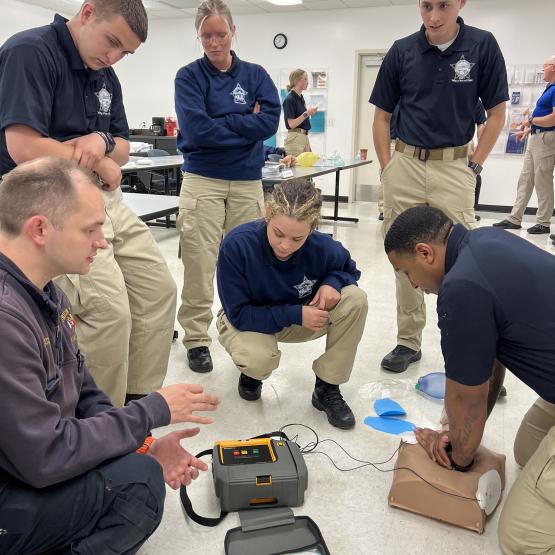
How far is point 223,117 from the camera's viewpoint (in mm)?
2266

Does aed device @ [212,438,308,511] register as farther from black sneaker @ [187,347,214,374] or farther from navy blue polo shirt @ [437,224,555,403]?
black sneaker @ [187,347,214,374]

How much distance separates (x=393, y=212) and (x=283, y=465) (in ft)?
4.31

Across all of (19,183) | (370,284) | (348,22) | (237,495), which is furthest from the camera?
(348,22)

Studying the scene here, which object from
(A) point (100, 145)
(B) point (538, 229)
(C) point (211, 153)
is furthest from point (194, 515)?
(B) point (538, 229)

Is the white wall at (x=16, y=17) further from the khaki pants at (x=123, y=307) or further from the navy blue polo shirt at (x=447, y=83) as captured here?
the khaki pants at (x=123, y=307)

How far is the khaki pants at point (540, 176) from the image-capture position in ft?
16.8

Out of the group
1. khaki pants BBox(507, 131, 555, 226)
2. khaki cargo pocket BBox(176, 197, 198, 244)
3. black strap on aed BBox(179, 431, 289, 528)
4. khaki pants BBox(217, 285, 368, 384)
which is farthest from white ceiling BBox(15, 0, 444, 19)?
black strap on aed BBox(179, 431, 289, 528)

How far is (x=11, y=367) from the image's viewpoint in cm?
85

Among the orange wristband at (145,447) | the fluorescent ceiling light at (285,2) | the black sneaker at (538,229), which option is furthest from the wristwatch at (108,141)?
the fluorescent ceiling light at (285,2)

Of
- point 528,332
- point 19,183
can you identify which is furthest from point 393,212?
point 19,183

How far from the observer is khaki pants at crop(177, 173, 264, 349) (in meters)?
2.27

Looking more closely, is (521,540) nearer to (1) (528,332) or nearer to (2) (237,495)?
(1) (528,332)

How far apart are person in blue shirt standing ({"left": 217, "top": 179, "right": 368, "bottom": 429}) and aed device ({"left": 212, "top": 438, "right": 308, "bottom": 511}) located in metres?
0.42

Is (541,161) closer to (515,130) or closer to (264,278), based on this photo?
(515,130)
